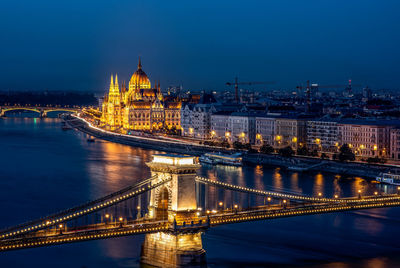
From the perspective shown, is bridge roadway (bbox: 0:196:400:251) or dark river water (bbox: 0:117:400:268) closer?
bridge roadway (bbox: 0:196:400:251)

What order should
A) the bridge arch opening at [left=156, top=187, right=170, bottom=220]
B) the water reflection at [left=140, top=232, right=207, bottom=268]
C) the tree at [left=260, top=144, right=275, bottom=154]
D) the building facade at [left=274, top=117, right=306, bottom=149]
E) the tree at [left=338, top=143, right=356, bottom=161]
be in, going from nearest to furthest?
the water reflection at [left=140, top=232, right=207, bottom=268] → the bridge arch opening at [left=156, top=187, right=170, bottom=220] → the tree at [left=338, top=143, right=356, bottom=161] → the tree at [left=260, top=144, right=275, bottom=154] → the building facade at [left=274, top=117, right=306, bottom=149]

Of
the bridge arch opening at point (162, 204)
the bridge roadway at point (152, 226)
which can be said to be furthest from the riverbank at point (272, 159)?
the bridge arch opening at point (162, 204)

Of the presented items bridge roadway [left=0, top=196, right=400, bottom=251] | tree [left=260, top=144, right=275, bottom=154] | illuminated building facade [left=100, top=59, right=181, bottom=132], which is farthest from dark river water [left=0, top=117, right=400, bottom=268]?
illuminated building facade [left=100, top=59, right=181, bottom=132]

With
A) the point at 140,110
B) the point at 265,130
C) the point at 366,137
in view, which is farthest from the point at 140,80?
the point at 366,137

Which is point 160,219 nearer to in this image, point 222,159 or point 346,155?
point 346,155

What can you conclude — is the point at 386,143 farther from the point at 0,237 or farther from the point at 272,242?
the point at 0,237

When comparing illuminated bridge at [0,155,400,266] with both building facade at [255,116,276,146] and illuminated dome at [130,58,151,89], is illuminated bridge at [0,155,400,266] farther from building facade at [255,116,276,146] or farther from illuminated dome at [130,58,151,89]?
illuminated dome at [130,58,151,89]

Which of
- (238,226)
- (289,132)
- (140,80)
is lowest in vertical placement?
(238,226)
